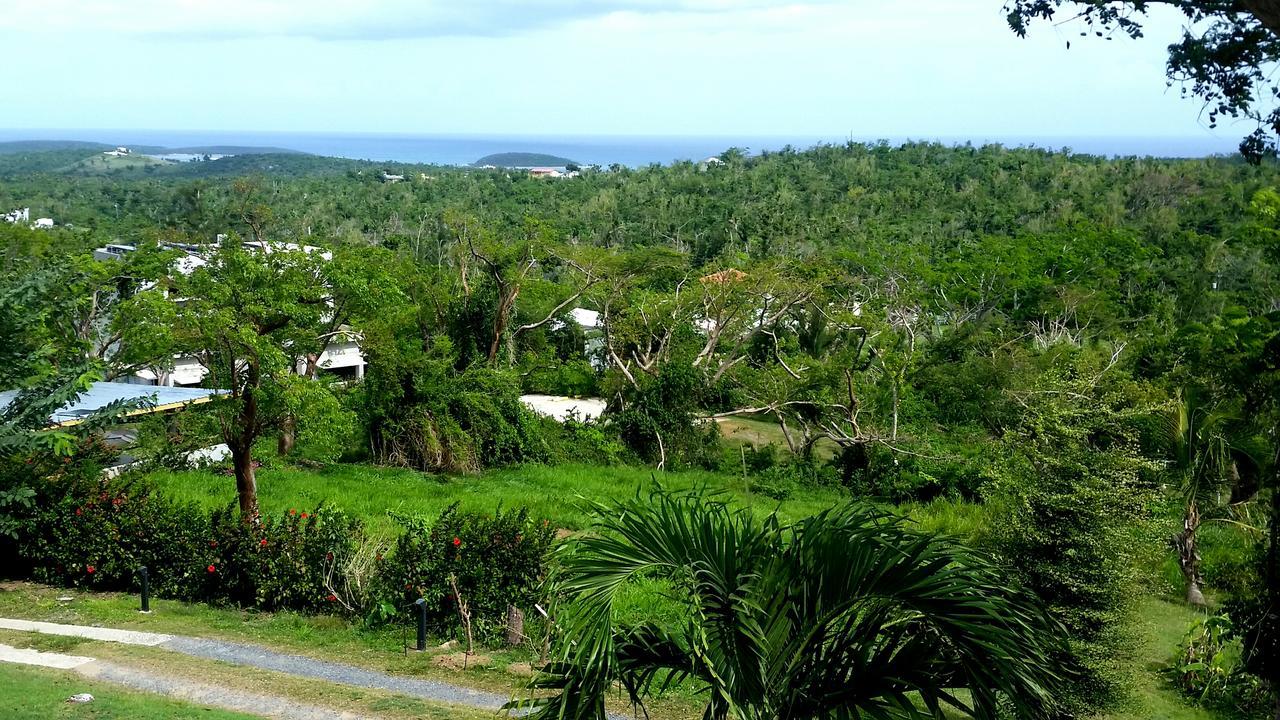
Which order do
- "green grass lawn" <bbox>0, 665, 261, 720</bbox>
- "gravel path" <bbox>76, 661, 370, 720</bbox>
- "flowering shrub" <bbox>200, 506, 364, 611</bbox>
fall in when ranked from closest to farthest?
1. "green grass lawn" <bbox>0, 665, 261, 720</bbox>
2. "gravel path" <bbox>76, 661, 370, 720</bbox>
3. "flowering shrub" <bbox>200, 506, 364, 611</bbox>

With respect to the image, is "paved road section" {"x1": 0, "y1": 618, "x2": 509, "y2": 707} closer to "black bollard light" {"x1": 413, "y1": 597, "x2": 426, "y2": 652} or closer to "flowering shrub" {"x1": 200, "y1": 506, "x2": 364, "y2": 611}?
"black bollard light" {"x1": 413, "y1": 597, "x2": 426, "y2": 652}

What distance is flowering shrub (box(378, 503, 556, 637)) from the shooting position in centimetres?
982

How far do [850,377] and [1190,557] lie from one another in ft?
31.2

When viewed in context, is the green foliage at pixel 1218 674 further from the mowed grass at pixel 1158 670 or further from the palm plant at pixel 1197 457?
the palm plant at pixel 1197 457

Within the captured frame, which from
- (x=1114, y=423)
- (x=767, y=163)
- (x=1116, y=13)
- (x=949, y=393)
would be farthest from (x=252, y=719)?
(x=767, y=163)

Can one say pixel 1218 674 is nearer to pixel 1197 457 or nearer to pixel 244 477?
pixel 1197 457

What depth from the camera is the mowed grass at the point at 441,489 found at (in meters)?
15.9

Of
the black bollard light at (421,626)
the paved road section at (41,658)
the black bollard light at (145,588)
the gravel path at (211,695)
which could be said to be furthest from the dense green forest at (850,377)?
the black bollard light at (421,626)

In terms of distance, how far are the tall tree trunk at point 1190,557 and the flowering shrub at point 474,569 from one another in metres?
7.99

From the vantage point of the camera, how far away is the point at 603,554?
5.15m

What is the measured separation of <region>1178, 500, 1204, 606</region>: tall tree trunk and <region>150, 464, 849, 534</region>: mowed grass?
5573 millimetres

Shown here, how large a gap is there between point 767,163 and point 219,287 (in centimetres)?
7756

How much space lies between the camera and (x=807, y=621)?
5055 millimetres

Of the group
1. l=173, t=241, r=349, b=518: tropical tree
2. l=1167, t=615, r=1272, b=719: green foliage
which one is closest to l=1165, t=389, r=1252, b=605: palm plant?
l=1167, t=615, r=1272, b=719: green foliage
